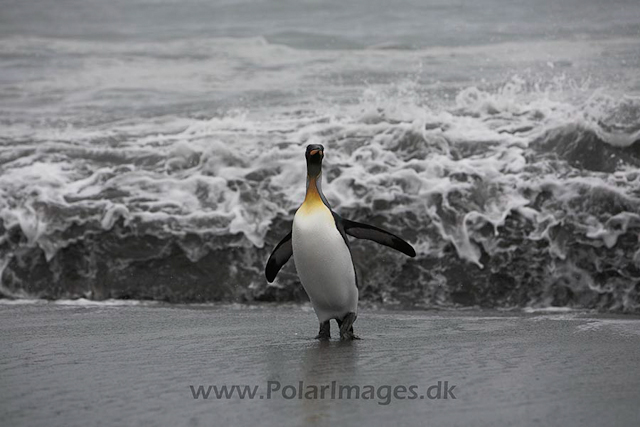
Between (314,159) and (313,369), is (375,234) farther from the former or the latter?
(313,369)

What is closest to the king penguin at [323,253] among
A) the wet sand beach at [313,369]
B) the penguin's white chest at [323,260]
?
the penguin's white chest at [323,260]

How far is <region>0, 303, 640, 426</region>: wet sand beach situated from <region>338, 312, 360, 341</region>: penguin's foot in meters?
0.07

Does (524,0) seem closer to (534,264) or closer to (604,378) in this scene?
(534,264)

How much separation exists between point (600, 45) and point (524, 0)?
1.27 meters

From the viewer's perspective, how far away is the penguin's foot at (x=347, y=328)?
5207mm

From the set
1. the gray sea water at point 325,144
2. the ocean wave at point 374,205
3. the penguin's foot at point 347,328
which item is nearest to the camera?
the penguin's foot at point 347,328

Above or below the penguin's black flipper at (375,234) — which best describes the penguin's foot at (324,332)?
below

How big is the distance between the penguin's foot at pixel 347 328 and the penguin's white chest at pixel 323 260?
42 millimetres

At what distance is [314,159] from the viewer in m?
5.11

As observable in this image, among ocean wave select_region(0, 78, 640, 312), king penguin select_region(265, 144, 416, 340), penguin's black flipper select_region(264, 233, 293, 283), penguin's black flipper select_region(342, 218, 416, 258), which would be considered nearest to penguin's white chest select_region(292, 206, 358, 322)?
king penguin select_region(265, 144, 416, 340)

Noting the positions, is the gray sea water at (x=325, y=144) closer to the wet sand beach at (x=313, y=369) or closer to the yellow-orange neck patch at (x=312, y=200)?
the wet sand beach at (x=313, y=369)

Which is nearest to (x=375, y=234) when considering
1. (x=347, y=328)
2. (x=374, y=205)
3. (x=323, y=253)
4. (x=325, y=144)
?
(x=323, y=253)

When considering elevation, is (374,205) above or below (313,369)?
above

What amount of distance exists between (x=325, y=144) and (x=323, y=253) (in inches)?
172
